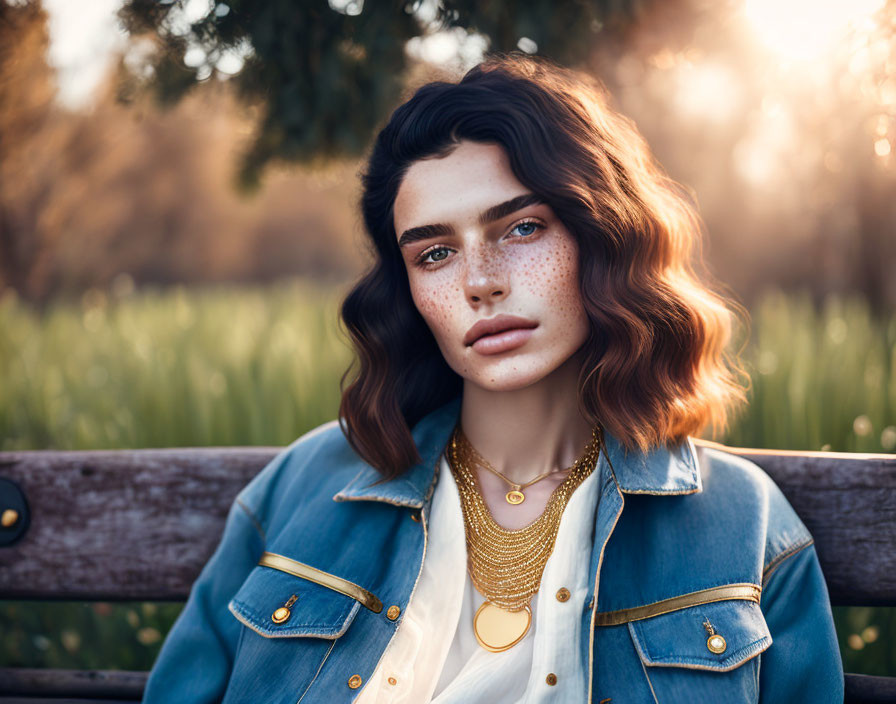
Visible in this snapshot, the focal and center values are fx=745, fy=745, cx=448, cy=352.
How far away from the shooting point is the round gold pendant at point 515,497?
5.09 ft

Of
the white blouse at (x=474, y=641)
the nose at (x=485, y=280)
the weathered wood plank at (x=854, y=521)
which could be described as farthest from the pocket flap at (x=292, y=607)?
the weathered wood plank at (x=854, y=521)

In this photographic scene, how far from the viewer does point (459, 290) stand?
4.79 feet

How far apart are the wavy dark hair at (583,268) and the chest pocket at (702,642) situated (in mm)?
319

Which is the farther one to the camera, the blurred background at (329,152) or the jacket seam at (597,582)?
the blurred background at (329,152)

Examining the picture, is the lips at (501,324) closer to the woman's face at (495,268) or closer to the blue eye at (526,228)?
the woman's face at (495,268)

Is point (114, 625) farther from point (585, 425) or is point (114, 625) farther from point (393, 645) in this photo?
point (585, 425)

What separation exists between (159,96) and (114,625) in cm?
170

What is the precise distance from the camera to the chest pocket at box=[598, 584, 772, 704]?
1306 mm

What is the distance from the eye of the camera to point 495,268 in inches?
56.1

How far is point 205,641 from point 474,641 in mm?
572

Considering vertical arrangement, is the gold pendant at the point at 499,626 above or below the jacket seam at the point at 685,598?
below

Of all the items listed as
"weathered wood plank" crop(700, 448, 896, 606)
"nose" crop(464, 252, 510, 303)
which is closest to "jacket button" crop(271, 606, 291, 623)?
"nose" crop(464, 252, 510, 303)

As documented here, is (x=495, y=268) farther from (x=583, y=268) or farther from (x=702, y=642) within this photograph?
(x=702, y=642)

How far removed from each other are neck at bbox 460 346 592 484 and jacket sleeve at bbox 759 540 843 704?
1.51 ft
